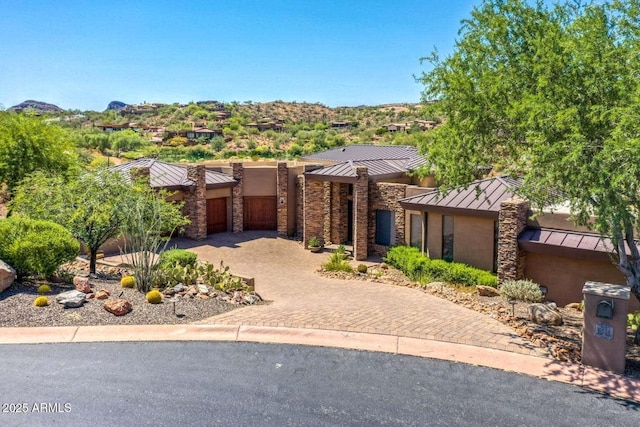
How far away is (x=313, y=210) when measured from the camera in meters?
28.9

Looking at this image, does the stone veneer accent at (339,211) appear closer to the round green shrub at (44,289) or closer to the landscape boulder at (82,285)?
the landscape boulder at (82,285)

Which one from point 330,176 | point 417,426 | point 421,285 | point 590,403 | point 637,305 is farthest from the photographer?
point 330,176

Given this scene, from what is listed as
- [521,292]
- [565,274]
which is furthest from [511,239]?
[521,292]

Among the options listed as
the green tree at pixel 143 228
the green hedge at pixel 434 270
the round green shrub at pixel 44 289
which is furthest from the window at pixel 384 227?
the round green shrub at pixel 44 289

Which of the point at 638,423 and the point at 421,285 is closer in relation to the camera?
the point at 638,423

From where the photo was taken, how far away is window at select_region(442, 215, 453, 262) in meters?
22.5

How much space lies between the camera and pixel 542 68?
10.6 meters

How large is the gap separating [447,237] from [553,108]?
13091 mm

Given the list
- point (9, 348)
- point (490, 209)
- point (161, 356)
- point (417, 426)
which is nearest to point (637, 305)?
point (490, 209)

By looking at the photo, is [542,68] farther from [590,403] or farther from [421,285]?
[421,285]

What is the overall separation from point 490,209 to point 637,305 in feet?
19.2

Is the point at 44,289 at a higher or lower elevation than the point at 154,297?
higher

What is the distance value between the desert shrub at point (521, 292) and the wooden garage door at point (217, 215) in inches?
781

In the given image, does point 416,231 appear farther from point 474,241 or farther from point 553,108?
point 553,108
